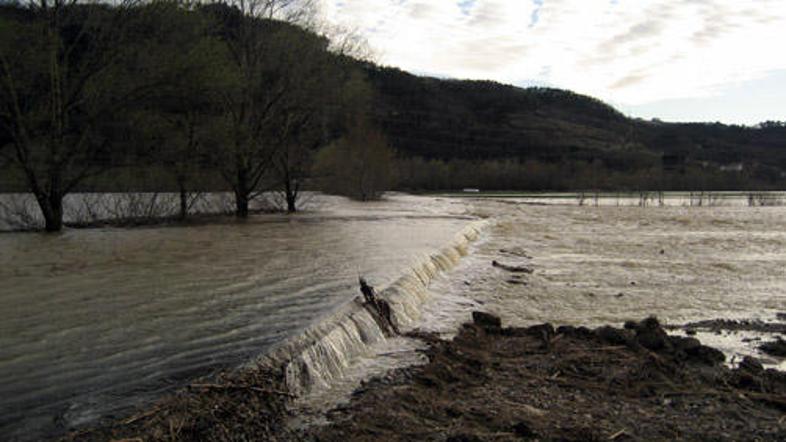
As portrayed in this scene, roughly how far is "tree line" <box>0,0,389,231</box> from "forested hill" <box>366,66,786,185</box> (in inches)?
4233

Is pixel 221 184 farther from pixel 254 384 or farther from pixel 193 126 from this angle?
pixel 254 384

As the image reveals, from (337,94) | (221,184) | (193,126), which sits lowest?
(221,184)

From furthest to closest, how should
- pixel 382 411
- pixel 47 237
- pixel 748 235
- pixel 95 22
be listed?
1. pixel 748 235
2. pixel 95 22
3. pixel 47 237
4. pixel 382 411

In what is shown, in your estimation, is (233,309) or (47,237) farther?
(47,237)

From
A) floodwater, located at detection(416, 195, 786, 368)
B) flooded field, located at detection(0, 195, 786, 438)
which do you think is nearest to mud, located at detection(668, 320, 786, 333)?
floodwater, located at detection(416, 195, 786, 368)

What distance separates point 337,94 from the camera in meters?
35.7

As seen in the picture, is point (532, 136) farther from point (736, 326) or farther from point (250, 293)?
Answer: point (250, 293)

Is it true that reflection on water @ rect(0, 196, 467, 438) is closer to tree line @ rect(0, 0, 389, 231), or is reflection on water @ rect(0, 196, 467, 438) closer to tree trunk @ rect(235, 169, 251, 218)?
tree line @ rect(0, 0, 389, 231)

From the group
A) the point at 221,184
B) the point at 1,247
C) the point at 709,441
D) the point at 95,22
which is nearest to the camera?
the point at 709,441

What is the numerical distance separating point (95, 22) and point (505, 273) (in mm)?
19924

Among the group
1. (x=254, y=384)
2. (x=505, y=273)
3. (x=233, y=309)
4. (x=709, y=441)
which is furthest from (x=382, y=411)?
(x=505, y=273)

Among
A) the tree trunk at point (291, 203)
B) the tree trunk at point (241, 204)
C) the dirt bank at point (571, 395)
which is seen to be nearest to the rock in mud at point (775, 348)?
the dirt bank at point (571, 395)

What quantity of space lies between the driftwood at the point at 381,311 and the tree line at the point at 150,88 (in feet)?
63.2

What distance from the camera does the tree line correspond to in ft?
82.0
